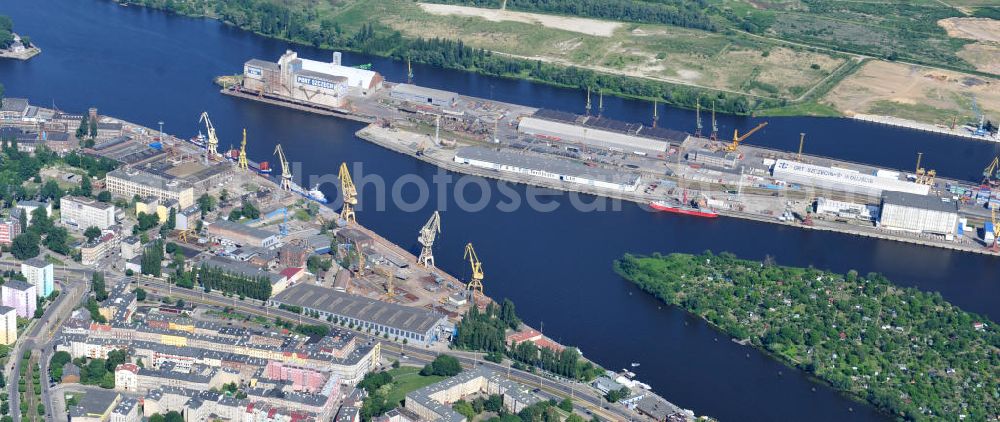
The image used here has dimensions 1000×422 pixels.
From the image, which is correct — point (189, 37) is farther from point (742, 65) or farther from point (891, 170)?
point (891, 170)

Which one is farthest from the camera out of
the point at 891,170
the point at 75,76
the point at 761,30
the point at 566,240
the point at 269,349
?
the point at 761,30

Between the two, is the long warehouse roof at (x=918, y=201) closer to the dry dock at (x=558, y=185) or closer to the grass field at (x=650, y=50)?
the dry dock at (x=558, y=185)

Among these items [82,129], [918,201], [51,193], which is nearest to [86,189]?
[51,193]

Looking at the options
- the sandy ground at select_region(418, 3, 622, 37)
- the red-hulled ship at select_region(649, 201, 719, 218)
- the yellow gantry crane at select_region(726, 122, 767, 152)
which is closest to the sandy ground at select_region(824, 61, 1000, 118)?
the yellow gantry crane at select_region(726, 122, 767, 152)

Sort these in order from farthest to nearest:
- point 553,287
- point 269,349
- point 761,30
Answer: point 761,30 < point 553,287 < point 269,349

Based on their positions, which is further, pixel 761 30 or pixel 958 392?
pixel 761 30

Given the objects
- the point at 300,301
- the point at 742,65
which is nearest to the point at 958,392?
the point at 300,301
